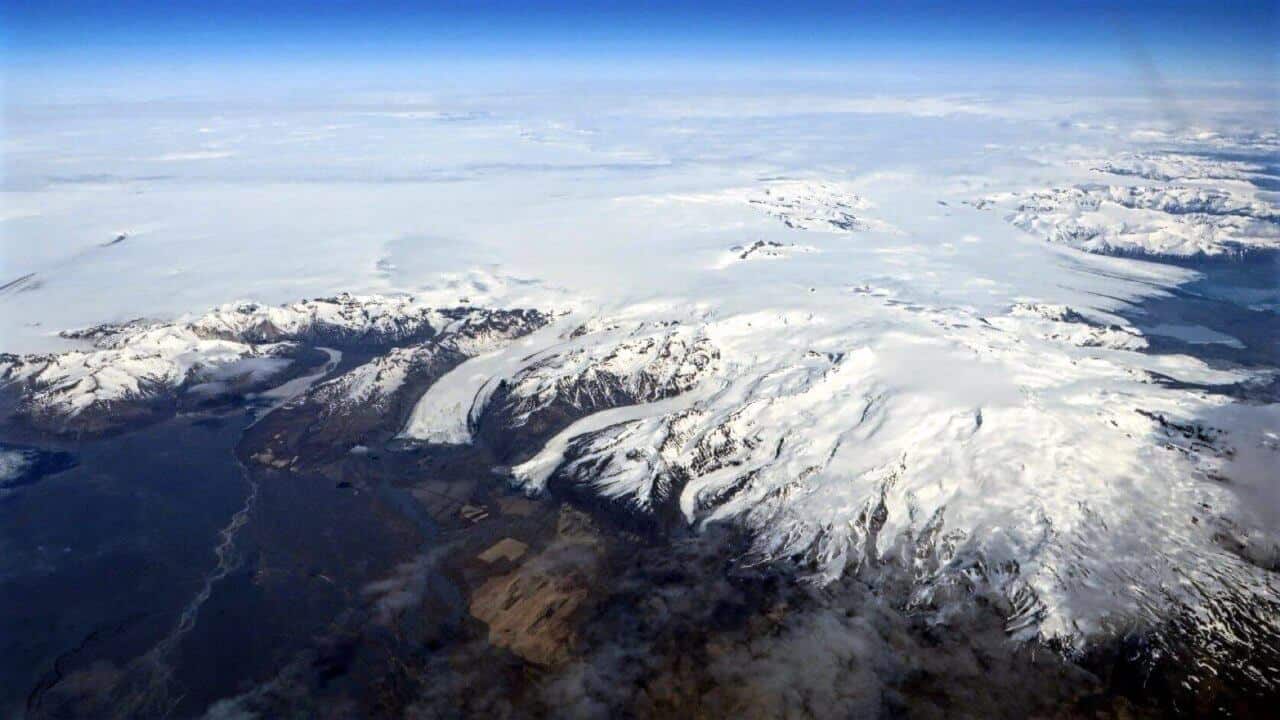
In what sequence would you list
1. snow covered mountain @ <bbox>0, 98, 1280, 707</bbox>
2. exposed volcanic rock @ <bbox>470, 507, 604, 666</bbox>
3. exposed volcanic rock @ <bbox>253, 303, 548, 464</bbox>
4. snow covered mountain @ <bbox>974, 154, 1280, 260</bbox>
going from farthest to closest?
snow covered mountain @ <bbox>974, 154, 1280, 260</bbox>
exposed volcanic rock @ <bbox>253, 303, 548, 464</bbox>
snow covered mountain @ <bbox>0, 98, 1280, 707</bbox>
exposed volcanic rock @ <bbox>470, 507, 604, 666</bbox>

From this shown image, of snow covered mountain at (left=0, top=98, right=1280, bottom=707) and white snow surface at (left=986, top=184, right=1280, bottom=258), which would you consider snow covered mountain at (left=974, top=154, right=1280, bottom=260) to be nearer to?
white snow surface at (left=986, top=184, right=1280, bottom=258)

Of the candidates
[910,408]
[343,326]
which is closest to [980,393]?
[910,408]

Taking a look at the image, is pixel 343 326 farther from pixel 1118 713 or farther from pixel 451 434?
pixel 1118 713

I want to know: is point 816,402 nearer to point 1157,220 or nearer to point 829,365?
point 829,365

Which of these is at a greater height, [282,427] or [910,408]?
[910,408]

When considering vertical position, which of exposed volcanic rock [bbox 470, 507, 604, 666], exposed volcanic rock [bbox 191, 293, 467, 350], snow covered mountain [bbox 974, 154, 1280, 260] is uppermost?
snow covered mountain [bbox 974, 154, 1280, 260]

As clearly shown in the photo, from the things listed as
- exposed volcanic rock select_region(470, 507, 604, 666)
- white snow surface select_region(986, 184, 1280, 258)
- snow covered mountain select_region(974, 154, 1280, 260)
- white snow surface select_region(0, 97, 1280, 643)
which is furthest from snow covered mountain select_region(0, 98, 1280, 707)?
white snow surface select_region(986, 184, 1280, 258)

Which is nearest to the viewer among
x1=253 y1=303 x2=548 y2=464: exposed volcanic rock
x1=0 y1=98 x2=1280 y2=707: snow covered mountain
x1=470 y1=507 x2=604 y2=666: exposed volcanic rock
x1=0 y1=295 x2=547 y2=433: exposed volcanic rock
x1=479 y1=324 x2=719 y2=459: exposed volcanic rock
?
x1=470 y1=507 x2=604 y2=666: exposed volcanic rock

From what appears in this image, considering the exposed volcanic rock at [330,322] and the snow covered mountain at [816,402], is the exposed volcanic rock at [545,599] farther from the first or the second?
the exposed volcanic rock at [330,322]
